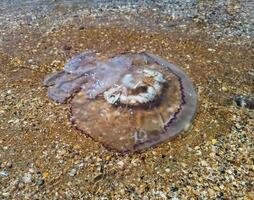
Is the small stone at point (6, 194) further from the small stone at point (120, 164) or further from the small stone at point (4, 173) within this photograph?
the small stone at point (120, 164)

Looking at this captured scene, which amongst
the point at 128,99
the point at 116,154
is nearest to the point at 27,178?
the point at 116,154

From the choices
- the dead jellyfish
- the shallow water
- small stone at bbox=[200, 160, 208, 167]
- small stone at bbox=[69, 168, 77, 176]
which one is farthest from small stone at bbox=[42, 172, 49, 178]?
small stone at bbox=[200, 160, 208, 167]

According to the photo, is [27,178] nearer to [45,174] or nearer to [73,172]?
[45,174]

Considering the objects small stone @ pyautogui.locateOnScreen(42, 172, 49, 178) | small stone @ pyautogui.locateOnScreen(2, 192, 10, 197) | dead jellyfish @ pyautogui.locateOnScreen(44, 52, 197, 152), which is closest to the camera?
small stone @ pyautogui.locateOnScreen(2, 192, 10, 197)

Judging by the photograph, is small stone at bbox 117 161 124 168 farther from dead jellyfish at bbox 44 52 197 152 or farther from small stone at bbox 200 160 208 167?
small stone at bbox 200 160 208 167

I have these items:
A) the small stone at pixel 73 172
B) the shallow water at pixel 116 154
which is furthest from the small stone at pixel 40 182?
the small stone at pixel 73 172

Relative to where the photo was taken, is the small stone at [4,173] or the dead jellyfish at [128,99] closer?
the small stone at [4,173]
